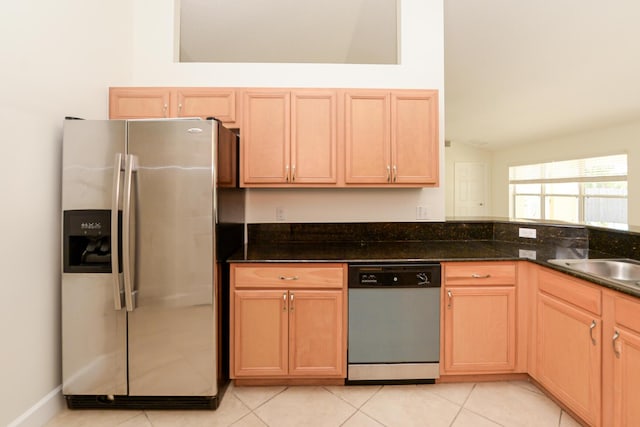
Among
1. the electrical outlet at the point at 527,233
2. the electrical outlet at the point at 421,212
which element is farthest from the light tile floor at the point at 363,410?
the electrical outlet at the point at 421,212

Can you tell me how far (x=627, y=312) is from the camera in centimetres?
146

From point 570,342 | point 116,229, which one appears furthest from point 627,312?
point 116,229

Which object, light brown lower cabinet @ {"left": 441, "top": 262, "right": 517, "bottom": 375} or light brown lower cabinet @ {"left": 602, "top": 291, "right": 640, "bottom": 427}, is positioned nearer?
light brown lower cabinet @ {"left": 602, "top": 291, "right": 640, "bottom": 427}

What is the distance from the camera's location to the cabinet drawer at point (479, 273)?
2.12m

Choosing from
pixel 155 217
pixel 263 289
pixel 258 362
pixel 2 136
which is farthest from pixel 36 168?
pixel 258 362

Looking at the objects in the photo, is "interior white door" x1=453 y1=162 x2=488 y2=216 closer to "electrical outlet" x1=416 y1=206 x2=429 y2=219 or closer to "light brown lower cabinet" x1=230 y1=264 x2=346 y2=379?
"electrical outlet" x1=416 y1=206 x2=429 y2=219

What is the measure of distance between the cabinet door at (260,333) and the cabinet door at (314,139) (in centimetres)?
92

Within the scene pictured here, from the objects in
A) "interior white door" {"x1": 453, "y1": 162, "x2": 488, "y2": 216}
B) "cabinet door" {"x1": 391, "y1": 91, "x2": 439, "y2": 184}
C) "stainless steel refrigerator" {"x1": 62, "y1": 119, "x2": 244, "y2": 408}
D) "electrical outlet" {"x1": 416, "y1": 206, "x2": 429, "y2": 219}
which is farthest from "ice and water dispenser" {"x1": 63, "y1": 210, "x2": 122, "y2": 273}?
"interior white door" {"x1": 453, "y1": 162, "x2": 488, "y2": 216}

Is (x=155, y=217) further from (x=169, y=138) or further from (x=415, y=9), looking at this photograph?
(x=415, y=9)

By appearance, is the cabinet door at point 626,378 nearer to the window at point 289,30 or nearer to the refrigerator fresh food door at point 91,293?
the refrigerator fresh food door at point 91,293

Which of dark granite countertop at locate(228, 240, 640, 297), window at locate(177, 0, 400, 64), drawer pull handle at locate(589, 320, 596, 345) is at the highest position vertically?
window at locate(177, 0, 400, 64)

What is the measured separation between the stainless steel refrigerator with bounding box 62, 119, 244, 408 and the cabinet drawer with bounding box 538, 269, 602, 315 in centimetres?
203

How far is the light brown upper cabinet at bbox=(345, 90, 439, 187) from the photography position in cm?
248

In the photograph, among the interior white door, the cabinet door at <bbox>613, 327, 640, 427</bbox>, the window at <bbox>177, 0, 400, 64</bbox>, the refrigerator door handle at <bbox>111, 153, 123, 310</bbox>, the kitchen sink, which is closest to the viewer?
the cabinet door at <bbox>613, 327, 640, 427</bbox>
